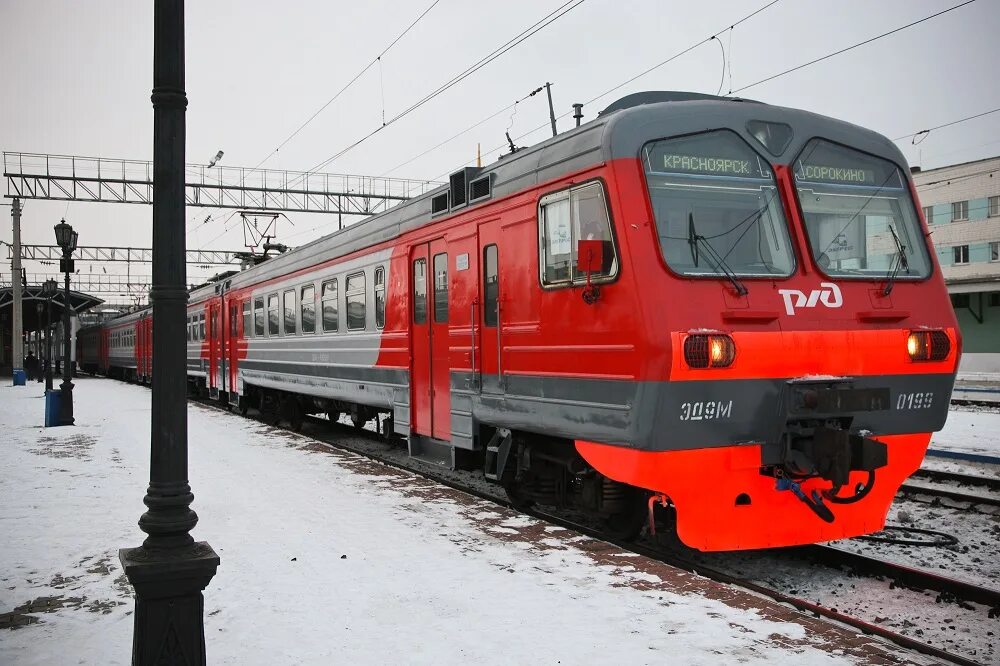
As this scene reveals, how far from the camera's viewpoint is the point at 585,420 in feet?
22.0

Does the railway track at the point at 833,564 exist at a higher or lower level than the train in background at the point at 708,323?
lower

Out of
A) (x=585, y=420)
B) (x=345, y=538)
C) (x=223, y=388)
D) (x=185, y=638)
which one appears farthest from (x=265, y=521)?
(x=223, y=388)

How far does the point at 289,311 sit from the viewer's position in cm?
1571

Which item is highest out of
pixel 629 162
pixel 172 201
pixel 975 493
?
pixel 629 162

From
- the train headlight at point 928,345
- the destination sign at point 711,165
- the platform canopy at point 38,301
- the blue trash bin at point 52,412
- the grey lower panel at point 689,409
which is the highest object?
the platform canopy at point 38,301

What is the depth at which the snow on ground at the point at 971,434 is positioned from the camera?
12836 millimetres

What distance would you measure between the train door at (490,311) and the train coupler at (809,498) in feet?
9.01

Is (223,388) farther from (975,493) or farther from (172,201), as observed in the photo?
(172,201)

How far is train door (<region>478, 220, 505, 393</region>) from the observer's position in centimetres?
807

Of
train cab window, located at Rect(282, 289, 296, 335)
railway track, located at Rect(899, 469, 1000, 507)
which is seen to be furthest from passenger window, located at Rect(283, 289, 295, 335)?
railway track, located at Rect(899, 469, 1000, 507)

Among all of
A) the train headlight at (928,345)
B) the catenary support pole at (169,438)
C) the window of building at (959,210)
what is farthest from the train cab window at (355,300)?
the window of building at (959,210)

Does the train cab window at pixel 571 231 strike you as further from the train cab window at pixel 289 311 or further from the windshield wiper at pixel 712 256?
the train cab window at pixel 289 311

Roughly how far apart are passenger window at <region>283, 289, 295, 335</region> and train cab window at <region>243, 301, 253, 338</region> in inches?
120

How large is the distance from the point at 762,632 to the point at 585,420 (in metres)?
2.28
